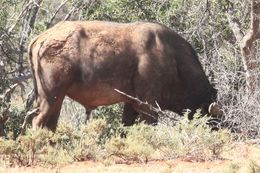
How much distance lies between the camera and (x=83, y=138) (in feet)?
29.7

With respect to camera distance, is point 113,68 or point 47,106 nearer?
point 47,106

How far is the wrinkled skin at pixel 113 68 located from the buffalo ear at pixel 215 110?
2.19 feet

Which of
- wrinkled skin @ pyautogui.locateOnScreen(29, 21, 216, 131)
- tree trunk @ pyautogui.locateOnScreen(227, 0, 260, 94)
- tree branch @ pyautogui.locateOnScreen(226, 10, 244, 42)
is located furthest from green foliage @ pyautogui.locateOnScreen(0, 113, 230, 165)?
tree branch @ pyautogui.locateOnScreen(226, 10, 244, 42)

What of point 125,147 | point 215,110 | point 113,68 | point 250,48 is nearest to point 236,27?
point 250,48

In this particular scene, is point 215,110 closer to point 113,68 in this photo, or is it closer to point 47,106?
point 113,68

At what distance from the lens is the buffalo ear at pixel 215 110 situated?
11.3 meters

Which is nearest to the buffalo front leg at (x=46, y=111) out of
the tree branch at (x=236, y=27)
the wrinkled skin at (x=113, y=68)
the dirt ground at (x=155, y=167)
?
the wrinkled skin at (x=113, y=68)

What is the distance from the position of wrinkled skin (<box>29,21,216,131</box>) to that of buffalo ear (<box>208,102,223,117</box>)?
0.67m

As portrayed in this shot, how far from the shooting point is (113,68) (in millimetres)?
11148

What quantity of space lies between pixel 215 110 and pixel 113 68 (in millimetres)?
1915

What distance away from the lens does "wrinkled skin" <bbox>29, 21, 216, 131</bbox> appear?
10.8m

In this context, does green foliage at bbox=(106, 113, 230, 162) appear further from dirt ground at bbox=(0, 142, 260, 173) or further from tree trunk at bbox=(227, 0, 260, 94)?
tree trunk at bbox=(227, 0, 260, 94)

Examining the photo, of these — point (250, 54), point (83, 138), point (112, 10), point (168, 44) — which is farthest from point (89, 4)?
point (83, 138)

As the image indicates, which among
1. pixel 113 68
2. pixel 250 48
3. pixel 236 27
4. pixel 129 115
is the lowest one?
pixel 129 115
